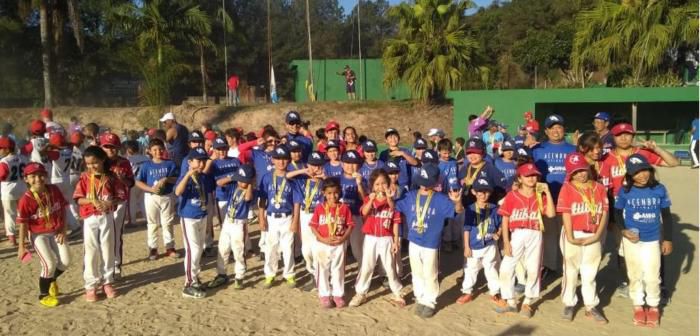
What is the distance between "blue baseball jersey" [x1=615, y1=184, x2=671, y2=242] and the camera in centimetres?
542

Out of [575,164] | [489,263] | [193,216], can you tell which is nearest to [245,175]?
[193,216]

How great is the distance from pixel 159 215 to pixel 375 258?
11.7 ft

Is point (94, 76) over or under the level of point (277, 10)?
under

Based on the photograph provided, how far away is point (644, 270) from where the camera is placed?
5465 mm

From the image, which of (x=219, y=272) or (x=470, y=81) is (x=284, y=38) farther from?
(x=219, y=272)

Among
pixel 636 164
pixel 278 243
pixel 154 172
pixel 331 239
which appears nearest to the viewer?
pixel 636 164

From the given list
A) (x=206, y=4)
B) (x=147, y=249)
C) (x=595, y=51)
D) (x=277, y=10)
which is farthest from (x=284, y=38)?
(x=147, y=249)

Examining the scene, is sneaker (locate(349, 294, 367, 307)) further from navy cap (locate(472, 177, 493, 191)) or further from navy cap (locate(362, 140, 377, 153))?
navy cap (locate(362, 140, 377, 153))

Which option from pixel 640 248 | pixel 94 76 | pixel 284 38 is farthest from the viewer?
pixel 284 38

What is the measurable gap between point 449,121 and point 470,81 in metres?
2.32

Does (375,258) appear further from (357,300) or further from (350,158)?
(350,158)

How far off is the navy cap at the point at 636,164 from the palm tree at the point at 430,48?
15.7 metres

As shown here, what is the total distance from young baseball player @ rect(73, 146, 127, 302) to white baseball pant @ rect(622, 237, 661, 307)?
5513 mm

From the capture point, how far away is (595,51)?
19.8 metres
